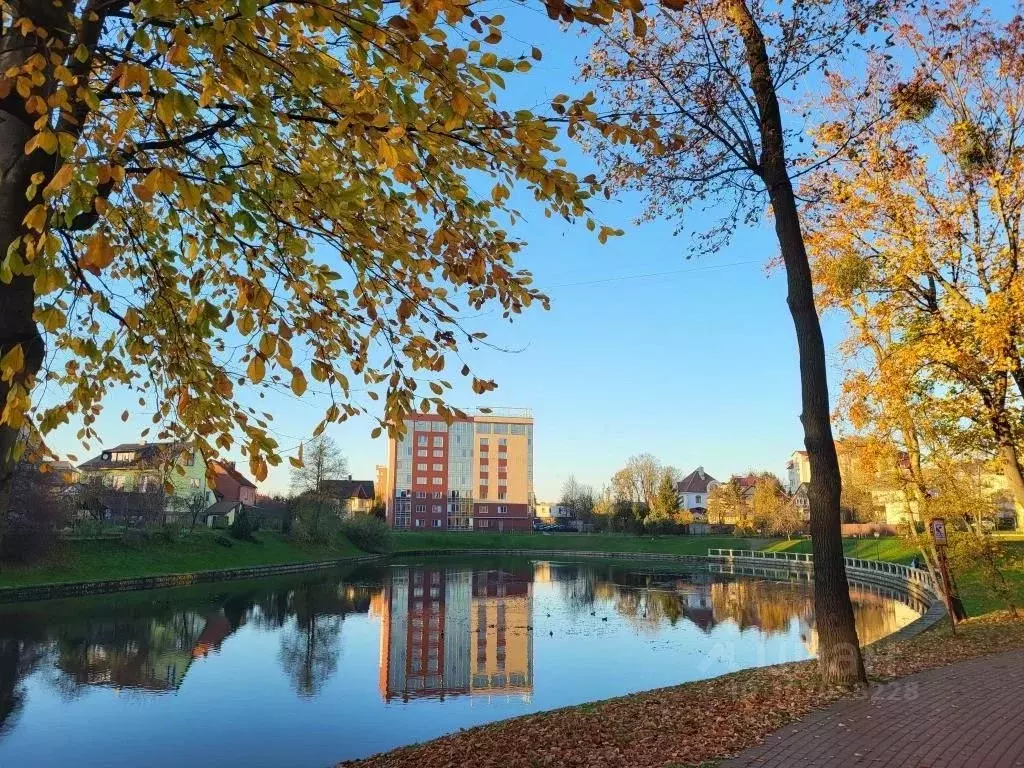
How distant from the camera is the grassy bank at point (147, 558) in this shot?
31719mm

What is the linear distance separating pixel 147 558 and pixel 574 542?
46.5m

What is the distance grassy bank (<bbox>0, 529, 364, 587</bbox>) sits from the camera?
104ft

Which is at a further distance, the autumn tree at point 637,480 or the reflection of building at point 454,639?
the autumn tree at point 637,480

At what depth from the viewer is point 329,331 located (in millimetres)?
4535

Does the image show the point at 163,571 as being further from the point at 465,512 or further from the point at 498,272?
the point at 465,512

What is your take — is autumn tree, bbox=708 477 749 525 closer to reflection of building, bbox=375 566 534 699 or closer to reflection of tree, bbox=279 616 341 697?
reflection of building, bbox=375 566 534 699

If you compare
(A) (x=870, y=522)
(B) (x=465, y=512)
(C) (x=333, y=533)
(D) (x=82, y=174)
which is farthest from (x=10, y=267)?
(B) (x=465, y=512)

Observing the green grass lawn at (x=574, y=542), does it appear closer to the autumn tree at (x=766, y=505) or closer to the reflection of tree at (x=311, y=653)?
the autumn tree at (x=766, y=505)

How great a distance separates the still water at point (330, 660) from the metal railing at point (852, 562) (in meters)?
1.71

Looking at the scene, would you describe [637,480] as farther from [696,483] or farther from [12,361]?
[12,361]

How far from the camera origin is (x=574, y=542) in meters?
75.5

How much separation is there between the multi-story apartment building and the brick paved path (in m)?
81.8

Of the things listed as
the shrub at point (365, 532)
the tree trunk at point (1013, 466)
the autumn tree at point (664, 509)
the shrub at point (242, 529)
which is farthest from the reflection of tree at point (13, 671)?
the autumn tree at point (664, 509)

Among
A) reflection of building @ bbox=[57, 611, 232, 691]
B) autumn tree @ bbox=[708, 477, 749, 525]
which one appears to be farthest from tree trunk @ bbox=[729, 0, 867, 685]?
autumn tree @ bbox=[708, 477, 749, 525]
